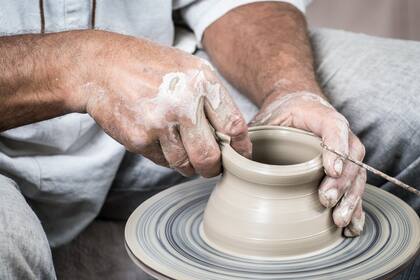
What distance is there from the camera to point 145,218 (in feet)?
3.70

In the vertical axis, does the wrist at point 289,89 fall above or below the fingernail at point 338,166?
below

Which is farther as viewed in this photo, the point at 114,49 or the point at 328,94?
the point at 328,94

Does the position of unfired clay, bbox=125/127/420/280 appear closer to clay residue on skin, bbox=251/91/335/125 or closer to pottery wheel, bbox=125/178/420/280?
pottery wheel, bbox=125/178/420/280

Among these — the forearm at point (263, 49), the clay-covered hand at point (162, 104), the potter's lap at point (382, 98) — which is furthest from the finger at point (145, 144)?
the potter's lap at point (382, 98)

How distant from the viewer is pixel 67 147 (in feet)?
4.48

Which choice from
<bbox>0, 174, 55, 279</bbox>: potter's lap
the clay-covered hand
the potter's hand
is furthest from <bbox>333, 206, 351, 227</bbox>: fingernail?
<bbox>0, 174, 55, 279</bbox>: potter's lap

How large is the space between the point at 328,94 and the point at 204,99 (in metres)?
0.48

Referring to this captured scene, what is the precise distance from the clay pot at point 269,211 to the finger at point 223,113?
0.02 metres

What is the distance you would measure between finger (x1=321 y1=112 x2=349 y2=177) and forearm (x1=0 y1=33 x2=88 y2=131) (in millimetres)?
423

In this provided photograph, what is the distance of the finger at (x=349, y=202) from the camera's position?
1.06 metres

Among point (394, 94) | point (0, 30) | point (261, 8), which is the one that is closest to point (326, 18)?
point (261, 8)

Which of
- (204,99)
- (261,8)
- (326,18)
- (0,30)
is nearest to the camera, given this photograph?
(204,99)

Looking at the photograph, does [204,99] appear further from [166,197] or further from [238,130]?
[166,197]

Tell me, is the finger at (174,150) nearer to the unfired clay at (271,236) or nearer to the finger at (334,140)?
the unfired clay at (271,236)
